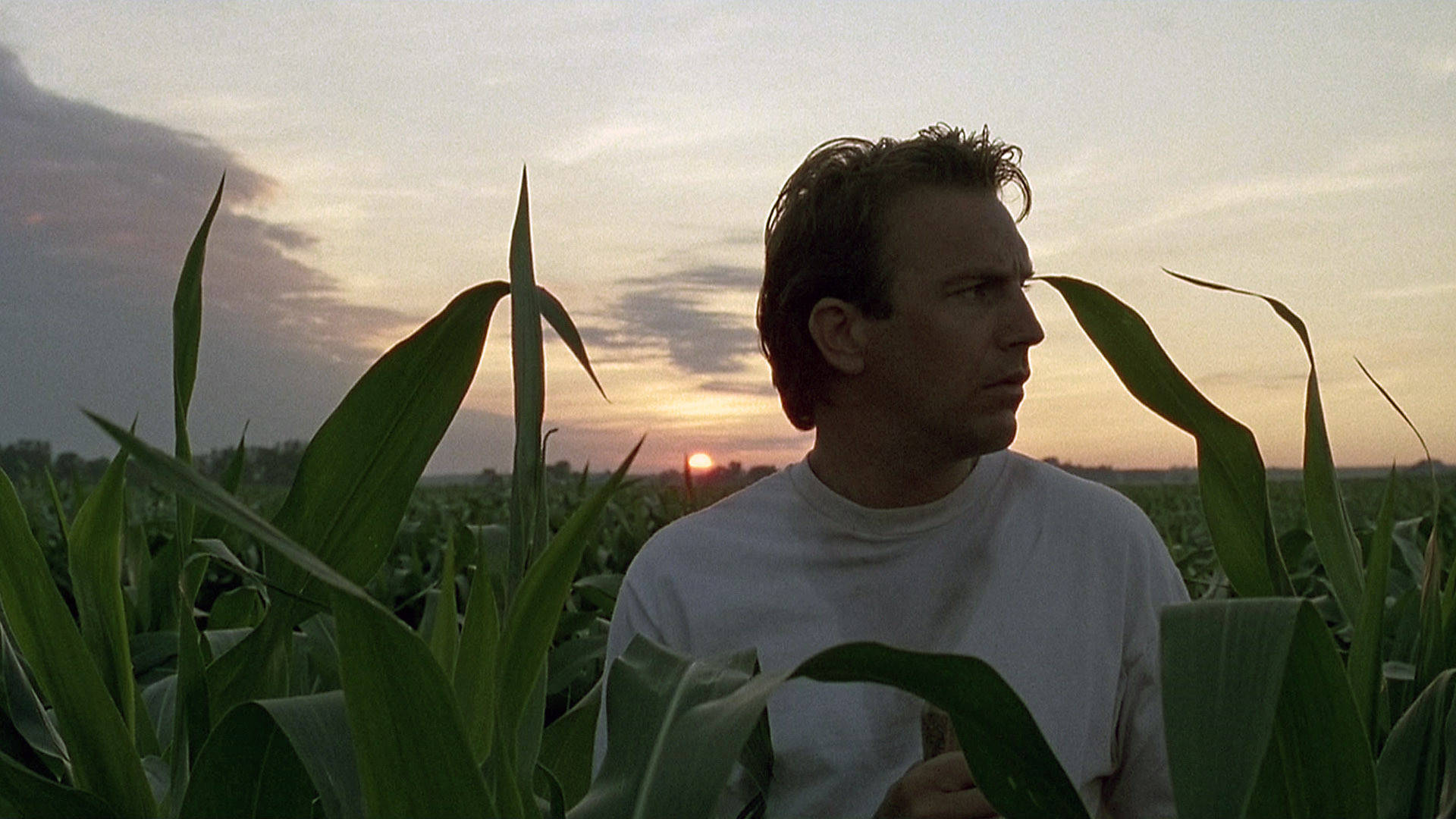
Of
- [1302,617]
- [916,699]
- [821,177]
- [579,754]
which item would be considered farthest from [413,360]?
[821,177]

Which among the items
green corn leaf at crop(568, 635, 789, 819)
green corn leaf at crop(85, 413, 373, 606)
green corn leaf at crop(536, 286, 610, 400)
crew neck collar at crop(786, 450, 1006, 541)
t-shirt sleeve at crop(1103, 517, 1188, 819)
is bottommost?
t-shirt sleeve at crop(1103, 517, 1188, 819)

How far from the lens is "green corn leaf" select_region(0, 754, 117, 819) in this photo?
818 millimetres

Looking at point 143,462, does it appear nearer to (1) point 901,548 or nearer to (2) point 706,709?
(2) point 706,709

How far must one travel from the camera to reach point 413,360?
30.4 inches

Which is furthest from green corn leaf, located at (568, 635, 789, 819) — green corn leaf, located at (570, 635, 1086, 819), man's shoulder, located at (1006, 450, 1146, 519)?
man's shoulder, located at (1006, 450, 1146, 519)

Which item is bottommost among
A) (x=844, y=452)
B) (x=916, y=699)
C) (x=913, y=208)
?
(x=916, y=699)

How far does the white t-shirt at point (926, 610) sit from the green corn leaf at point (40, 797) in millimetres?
1276

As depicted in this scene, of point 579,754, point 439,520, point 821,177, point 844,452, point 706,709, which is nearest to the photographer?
point 706,709

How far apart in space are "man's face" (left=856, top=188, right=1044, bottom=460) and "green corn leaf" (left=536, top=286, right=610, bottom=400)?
5.46 feet

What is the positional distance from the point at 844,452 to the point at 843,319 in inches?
11.4

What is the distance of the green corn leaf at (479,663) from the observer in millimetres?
828

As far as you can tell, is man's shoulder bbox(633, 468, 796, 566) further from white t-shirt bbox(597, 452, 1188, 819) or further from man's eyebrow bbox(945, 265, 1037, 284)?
man's eyebrow bbox(945, 265, 1037, 284)

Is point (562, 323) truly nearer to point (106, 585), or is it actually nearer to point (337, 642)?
point (337, 642)

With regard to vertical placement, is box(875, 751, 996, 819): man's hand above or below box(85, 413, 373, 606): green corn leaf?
below
